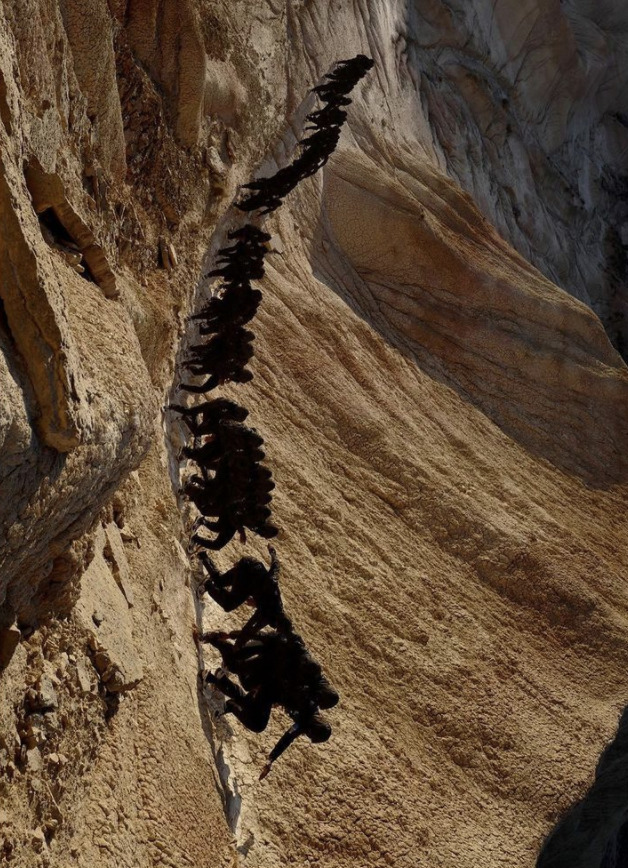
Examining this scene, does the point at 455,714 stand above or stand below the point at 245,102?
below

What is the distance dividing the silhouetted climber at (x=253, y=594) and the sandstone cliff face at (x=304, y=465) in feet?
1.00

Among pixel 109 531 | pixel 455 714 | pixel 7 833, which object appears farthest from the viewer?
pixel 455 714

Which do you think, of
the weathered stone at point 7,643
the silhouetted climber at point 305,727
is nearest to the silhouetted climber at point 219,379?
the silhouetted climber at point 305,727

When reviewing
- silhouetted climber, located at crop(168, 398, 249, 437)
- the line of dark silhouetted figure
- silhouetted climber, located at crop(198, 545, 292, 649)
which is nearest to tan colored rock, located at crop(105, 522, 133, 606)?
silhouetted climber, located at crop(198, 545, 292, 649)

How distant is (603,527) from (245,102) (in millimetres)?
8152

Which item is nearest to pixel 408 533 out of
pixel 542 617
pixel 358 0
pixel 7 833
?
pixel 542 617

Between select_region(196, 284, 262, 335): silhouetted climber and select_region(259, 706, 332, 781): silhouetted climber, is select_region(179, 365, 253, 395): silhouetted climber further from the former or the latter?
select_region(259, 706, 332, 781): silhouetted climber

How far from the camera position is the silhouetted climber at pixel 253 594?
7520mm

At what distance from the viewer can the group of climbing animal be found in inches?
287

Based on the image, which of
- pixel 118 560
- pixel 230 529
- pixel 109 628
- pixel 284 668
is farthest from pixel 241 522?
pixel 109 628

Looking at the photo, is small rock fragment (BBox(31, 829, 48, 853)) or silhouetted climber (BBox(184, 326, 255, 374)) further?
silhouetted climber (BBox(184, 326, 255, 374))

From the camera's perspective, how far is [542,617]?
1209 centimetres

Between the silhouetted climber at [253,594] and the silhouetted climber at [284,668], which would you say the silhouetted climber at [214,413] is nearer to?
the silhouetted climber at [253,594]

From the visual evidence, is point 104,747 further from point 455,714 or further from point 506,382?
point 506,382
